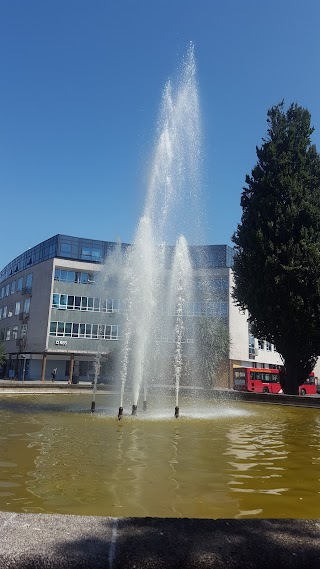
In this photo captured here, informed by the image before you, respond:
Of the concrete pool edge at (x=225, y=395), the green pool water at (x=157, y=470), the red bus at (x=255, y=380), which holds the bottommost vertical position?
the green pool water at (x=157, y=470)

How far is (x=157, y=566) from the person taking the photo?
2.62 meters

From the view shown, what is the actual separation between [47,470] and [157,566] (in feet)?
15.9

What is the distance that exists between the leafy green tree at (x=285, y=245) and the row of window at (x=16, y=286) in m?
38.5

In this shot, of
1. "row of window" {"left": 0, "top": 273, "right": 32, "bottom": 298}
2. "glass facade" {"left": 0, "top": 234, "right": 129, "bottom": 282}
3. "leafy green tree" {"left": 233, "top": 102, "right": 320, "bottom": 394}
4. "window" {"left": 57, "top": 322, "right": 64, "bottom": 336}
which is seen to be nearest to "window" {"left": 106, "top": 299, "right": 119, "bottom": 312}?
"glass facade" {"left": 0, "top": 234, "right": 129, "bottom": 282}

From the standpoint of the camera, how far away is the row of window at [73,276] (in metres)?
56.8

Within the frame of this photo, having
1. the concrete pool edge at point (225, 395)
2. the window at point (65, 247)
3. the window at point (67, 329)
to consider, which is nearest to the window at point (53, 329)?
the window at point (67, 329)

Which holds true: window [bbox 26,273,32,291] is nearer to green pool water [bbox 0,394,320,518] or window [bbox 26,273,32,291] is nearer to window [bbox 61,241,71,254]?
window [bbox 61,241,71,254]

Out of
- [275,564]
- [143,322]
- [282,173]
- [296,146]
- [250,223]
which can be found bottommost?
[275,564]

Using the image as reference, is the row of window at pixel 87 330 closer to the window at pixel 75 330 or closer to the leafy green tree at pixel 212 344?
the window at pixel 75 330

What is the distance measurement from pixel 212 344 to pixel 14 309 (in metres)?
29.4

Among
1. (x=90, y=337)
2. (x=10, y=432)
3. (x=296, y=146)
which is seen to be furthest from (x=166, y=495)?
(x=90, y=337)

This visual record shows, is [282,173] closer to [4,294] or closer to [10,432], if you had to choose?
[10,432]

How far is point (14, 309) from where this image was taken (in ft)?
215

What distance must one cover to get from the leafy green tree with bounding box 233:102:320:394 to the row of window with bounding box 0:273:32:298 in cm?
3849
